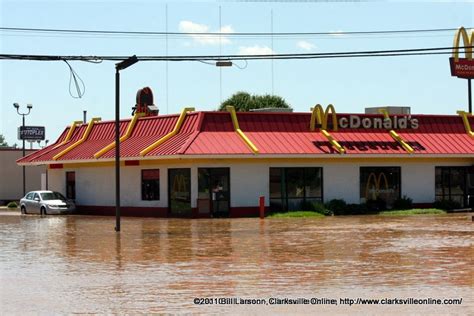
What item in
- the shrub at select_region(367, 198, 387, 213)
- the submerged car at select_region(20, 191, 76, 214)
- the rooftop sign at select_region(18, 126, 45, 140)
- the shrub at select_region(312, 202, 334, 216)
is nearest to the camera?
the shrub at select_region(312, 202, 334, 216)

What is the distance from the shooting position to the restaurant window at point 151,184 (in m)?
45.2

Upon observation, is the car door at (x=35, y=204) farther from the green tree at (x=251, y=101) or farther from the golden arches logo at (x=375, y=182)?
the green tree at (x=251, y=101)

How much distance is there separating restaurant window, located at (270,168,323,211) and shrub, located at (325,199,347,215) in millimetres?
900

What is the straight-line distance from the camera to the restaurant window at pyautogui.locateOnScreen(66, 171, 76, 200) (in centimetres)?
5191

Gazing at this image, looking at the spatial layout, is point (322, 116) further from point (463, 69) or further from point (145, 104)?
point (463, 69)

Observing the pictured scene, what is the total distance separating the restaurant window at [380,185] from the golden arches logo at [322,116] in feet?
9.93

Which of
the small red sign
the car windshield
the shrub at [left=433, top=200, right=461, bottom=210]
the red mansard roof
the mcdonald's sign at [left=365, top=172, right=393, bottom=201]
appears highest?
the small red sign

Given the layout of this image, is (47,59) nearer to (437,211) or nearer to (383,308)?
(383,308)

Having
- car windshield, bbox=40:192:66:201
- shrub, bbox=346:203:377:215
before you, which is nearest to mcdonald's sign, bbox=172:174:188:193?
shrub, bbox=346:203:377:215

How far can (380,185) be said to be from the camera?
4731cm

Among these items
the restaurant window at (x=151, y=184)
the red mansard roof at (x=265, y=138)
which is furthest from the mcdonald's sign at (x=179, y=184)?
the red mansard roof at (x=265, y=138)

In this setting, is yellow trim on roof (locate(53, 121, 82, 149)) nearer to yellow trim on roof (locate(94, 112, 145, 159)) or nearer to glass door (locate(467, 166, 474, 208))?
yellow trim on roof (locate(94, 112, 145, 159))

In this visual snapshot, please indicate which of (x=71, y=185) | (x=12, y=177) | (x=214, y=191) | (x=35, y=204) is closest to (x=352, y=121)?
(x=214, y=191)

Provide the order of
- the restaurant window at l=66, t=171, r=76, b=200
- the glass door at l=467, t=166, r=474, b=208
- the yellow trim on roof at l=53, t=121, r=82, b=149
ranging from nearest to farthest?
the glass door at l=467, t=166, r=474, b=208, the restaurant window at l=66, t=171, r=76, b=200, the yellow trim on roof at l=53, t=121, r=82, b=149
